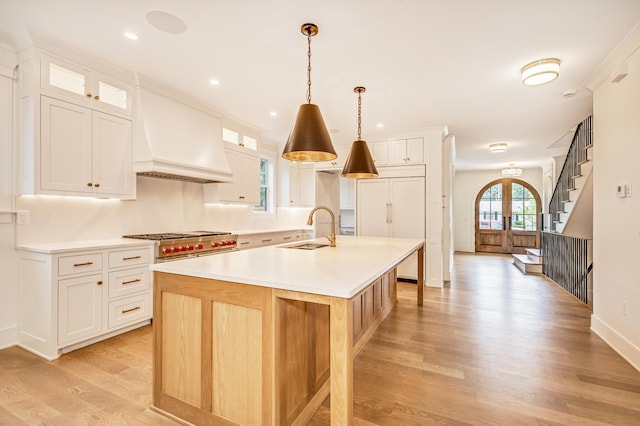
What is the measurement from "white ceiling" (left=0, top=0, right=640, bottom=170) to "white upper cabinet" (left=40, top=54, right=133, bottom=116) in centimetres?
22

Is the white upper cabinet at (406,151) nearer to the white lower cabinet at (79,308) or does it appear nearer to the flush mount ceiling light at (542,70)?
the flush mount ceiling light at (542,70)

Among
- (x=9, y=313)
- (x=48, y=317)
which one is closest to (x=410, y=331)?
(x=48, y=317)

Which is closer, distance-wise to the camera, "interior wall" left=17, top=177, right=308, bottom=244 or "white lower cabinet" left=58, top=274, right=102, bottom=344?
"white lower cabinet" left=58, top=274, right=102, bottom=344

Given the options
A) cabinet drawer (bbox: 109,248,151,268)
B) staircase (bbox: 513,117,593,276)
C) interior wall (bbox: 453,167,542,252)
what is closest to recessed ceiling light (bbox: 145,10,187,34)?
cabinet drawer (bbox: 109,248,151,268)

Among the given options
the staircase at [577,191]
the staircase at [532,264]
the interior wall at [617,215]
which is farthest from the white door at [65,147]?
the staircase at [532,264]

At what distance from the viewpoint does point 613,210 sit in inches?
109

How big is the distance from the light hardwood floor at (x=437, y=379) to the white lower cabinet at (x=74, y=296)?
0.42 feet

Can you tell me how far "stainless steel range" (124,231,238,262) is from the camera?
320cm

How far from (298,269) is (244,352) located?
1.63 feet

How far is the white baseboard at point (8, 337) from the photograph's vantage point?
2625 mm

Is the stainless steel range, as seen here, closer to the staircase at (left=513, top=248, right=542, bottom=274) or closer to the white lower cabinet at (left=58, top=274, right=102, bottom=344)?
the white lower cabinet at (left=58, top=274, right=102, bottom=344)

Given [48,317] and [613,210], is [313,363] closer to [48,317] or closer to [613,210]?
[48,317]

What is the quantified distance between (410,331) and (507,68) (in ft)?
8.97

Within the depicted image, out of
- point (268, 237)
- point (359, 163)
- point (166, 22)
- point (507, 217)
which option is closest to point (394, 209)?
point (268, 237)
